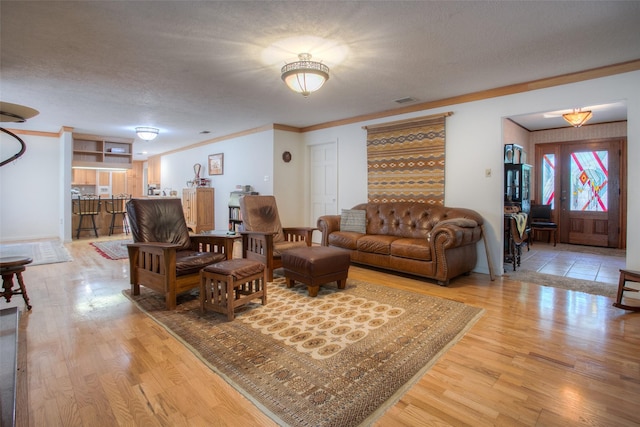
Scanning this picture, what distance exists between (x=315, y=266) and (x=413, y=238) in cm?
179

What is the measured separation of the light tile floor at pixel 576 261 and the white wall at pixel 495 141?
909 mm

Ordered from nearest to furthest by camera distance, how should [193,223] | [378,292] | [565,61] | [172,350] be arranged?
[172,350] < [565,61] < [378,292] < [193,223]

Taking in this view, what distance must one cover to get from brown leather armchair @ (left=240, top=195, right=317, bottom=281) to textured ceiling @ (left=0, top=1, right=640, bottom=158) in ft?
5.06

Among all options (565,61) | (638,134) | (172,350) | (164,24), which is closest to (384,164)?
(565,61)

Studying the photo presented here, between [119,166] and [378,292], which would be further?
[119,166]

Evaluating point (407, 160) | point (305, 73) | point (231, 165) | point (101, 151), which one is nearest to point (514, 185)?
point (407, 160)

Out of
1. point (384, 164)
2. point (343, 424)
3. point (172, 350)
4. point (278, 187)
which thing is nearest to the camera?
point (343, 424)

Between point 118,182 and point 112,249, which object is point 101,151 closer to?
point 118,182

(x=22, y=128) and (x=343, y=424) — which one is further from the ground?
(x=22, y=128)

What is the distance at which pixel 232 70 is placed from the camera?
11.6ft

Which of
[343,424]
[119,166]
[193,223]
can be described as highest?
[119,166]

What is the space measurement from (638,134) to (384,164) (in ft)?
10.00

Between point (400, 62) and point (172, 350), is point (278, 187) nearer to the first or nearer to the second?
point (400, 62)

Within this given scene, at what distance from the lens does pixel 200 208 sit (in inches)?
317
